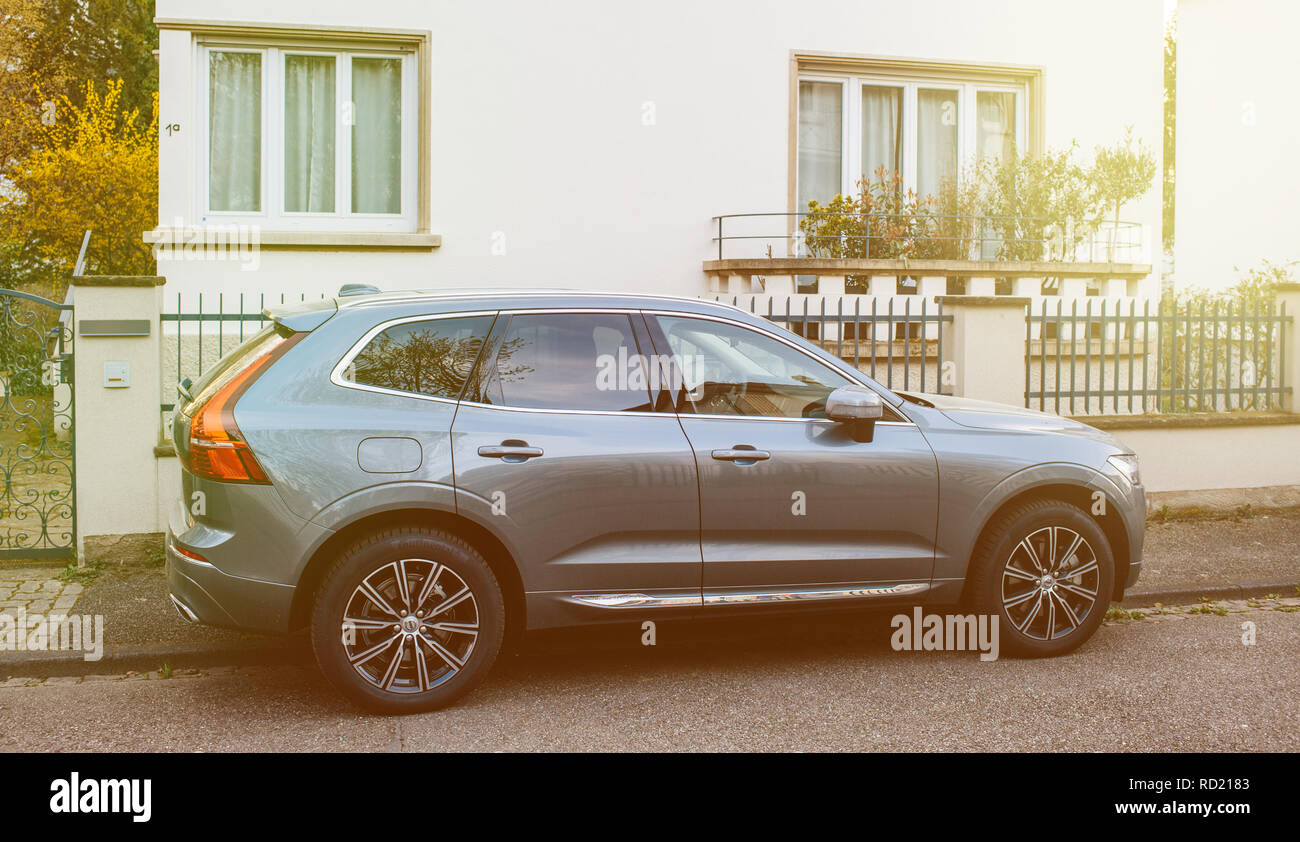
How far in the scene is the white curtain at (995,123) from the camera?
1274cm

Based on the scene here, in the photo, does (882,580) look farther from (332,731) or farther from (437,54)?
(437,54)

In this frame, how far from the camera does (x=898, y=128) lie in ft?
41.2

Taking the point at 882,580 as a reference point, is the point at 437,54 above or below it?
above

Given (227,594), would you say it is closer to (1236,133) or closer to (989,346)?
(989,346)

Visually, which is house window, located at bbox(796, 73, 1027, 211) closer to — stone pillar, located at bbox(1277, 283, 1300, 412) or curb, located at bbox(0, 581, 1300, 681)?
stone pillar, located at bbox(1277, 283, 1300, 412)

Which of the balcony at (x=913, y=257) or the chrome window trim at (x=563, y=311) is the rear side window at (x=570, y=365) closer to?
the chrome window trim at (x=563, y=311)

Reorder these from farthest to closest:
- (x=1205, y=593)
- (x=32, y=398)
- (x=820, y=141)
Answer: (x=820, y=141) → (x=32, y=398) → (x=1205, y=593)

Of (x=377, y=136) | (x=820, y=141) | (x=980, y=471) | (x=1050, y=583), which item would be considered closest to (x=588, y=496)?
(x=980, y=471)

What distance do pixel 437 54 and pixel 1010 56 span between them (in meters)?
5.69

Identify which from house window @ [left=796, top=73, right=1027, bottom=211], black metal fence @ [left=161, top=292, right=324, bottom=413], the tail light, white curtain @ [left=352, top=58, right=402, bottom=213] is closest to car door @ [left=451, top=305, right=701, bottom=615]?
the tail light

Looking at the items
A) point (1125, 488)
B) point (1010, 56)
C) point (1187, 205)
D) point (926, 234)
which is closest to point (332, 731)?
point (1125, 488)

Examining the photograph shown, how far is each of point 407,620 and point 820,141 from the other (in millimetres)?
8445

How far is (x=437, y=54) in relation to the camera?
11008mm

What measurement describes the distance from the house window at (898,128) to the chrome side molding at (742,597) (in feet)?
22.9
